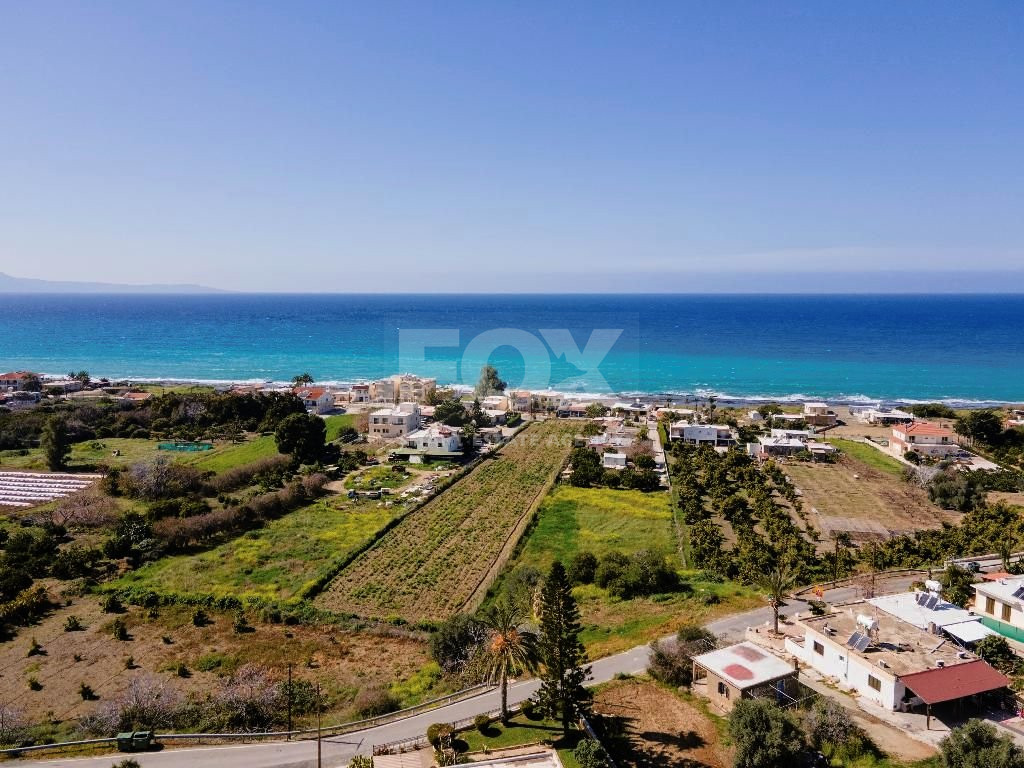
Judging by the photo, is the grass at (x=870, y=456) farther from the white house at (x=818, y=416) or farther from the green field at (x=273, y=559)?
the green field at (x=273, y=559)

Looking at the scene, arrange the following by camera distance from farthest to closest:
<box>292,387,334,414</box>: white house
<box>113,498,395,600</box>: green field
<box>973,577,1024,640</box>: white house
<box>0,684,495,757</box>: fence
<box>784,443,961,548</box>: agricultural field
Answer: <box>292,387,334,414</box>: white house
<box>784,443,961,548</box>: agricultural field
<box>113,498,395,600</box>: green field
<box>973,577,1024,640</box>: white house
<box>0,684,495,757</box>: fence

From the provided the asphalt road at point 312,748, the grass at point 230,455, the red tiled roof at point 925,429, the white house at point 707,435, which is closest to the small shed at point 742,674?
the asphalt road at point 312,748

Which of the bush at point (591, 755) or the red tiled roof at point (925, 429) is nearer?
the bush at point (591, 755)

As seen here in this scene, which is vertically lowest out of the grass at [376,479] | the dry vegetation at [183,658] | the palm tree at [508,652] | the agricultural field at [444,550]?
the dry vegetation at [183,658]

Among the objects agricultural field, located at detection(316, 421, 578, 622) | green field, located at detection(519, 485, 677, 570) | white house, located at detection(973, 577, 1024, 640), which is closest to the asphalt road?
agricultural field, located at detection(316, 421, 578, 622)

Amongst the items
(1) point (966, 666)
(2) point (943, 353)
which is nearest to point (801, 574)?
(1) point (966, 666)

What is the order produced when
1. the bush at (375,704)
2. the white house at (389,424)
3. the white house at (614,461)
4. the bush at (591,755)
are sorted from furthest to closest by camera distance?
the white house at (389,424) < the white house at (614,461) < the bush at (375,704) < the bush at (591,755)

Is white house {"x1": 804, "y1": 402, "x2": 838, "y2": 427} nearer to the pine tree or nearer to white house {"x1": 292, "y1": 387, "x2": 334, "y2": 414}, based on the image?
white house {"x1": 292, "y1": 387, "x2": 334, "y2": 414}
